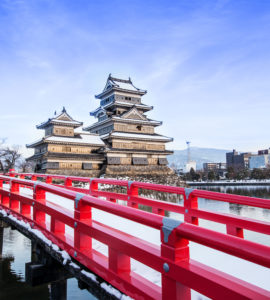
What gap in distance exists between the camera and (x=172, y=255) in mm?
1978

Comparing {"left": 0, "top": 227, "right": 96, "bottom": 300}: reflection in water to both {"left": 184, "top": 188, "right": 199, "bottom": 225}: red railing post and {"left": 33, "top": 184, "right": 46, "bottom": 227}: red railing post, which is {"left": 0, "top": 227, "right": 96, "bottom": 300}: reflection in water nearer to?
{"left": 33, "top": 184, "right": 46, "bottom": 227}: red railing post

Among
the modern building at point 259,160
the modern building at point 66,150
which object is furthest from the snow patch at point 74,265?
the modern building at point 259,160

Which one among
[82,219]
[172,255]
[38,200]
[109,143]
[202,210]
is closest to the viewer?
[172,255]

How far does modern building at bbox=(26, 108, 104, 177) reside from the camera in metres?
33.5

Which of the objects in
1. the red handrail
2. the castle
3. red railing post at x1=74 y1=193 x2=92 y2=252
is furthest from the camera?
the castle

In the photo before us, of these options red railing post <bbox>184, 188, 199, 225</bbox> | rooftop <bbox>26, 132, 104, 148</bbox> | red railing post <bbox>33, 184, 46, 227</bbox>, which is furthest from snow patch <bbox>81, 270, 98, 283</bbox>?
rooftop <bbox>26, 132, 104, 148</bbox>

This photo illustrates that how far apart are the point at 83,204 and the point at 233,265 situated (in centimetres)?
209

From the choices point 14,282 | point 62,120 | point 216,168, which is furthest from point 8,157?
point 216,168

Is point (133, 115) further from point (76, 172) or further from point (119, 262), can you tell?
point (119, 262)

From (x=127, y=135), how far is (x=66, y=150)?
30.2 ft

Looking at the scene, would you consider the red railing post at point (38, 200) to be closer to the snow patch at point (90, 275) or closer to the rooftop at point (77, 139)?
the snow patch at point (90, 275)

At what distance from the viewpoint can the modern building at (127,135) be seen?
121ft

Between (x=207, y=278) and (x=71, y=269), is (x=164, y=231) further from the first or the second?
(x=71, y=269)

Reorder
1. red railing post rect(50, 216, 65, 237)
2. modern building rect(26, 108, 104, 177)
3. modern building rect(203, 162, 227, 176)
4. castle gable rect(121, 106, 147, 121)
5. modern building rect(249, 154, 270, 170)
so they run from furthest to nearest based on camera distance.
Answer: modern building rect(249, 154, 270, 170), modern building rect(203, 162, 227, 176), castle gable rect(121, 106, 147, 121), modern building rect(26, 108, 104, 177), red railing post rect(50, 216, 65, 237)
